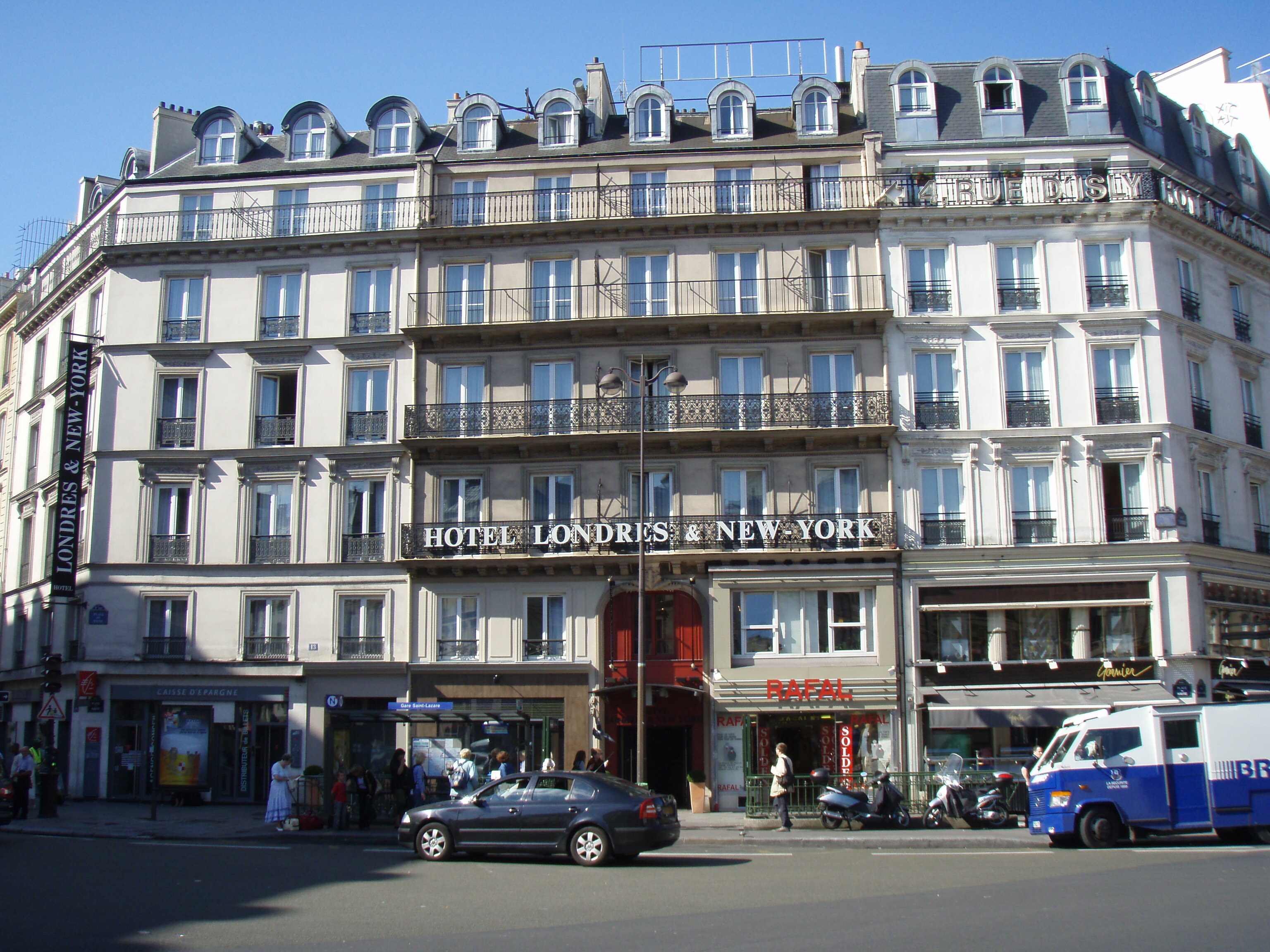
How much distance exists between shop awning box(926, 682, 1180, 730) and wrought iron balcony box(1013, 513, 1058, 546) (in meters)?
3.94

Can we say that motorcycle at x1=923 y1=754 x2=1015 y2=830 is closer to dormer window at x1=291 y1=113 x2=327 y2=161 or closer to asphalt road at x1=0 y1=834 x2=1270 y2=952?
asphalt road at x1=0 y1=834 x2=1270 y2=952

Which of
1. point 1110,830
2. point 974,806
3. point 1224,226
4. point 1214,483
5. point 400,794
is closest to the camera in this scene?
point 1110,830

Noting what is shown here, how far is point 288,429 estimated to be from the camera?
33.8 meters

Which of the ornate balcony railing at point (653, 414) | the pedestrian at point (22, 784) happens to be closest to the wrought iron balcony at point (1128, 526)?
the ornate balcony railing at point (653, 414)

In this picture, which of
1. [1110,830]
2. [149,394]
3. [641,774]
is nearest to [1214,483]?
[1110,830]

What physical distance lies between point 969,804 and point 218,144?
98.6ft

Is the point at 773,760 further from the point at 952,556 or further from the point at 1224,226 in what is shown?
the point at 1224,226

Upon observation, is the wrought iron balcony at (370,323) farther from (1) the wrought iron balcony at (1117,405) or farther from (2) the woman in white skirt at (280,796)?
(1) the wrought iron balcony at (1117,405)

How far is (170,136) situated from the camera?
126ft

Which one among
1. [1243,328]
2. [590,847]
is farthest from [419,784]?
[1243,328]

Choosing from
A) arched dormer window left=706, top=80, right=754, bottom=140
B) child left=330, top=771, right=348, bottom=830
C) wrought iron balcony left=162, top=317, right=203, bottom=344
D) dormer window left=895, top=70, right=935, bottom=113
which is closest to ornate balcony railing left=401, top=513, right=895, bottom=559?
child left=330, top=771, right=348, bottom=830

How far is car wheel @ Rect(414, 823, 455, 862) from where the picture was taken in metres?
18.0

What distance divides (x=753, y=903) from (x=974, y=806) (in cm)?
1119

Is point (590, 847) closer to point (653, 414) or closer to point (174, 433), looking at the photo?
point (653, 414)
